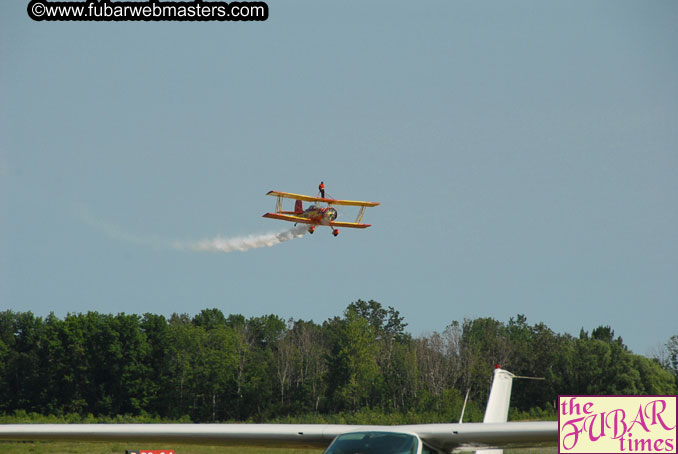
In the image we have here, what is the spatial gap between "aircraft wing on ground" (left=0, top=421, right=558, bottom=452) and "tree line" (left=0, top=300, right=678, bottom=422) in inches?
2814

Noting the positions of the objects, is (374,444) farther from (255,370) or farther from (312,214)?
(255,370)

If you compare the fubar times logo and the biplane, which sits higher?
the biplane

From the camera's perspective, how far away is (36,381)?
9294 centimetres

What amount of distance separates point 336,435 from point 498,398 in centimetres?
582

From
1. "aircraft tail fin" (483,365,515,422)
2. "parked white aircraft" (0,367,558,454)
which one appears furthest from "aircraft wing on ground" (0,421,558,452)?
"aircraft tail fin" (483,365,515,422)

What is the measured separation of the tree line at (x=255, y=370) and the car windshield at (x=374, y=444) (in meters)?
74.6

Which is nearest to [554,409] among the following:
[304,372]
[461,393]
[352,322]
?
[461,393]

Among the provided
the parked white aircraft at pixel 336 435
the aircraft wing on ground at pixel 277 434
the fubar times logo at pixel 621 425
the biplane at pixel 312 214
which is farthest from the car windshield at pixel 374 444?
the biplane at pixel 312 214

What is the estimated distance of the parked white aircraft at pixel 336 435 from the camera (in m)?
12.6

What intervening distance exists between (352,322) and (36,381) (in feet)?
128

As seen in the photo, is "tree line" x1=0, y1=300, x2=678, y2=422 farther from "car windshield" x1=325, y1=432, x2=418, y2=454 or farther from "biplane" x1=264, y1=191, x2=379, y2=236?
"car windshield" x1=325, y1=432, x2=418, y2=454

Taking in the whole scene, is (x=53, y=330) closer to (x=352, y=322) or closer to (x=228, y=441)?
(x=352, y=322)

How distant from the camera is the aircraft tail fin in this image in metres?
19.3

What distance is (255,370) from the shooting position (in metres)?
98.4
